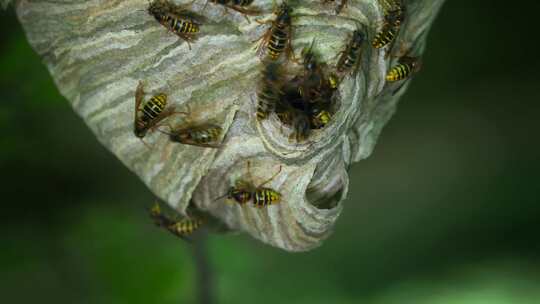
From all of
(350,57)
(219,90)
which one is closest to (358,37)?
(350,57)

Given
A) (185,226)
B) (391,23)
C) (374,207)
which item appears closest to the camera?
(391,23)

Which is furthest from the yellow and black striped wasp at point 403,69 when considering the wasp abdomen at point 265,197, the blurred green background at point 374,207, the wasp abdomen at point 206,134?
the blurred green background at point 374,207

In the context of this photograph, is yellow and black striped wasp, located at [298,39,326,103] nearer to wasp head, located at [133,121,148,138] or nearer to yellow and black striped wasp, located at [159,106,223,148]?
yellow and black striped wasp, located at [159,106,223,148]

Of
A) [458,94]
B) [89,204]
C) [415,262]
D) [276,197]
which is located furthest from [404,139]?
[276,197]

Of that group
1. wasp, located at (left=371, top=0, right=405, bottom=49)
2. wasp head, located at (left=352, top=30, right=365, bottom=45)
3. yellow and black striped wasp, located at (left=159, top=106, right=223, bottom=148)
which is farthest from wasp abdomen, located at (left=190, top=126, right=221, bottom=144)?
wasp, located at (left=371, top=0, right=405, bottom=49)

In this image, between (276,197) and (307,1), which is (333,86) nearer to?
(307,1)

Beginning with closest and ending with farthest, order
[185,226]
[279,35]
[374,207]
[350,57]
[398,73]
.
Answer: [279,35]
[350,57]
[398,73]
[185,226]
[374,207]

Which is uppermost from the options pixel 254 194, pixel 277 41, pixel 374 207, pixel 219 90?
pixel 277 41

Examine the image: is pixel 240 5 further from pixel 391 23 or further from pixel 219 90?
pixel 391 23
